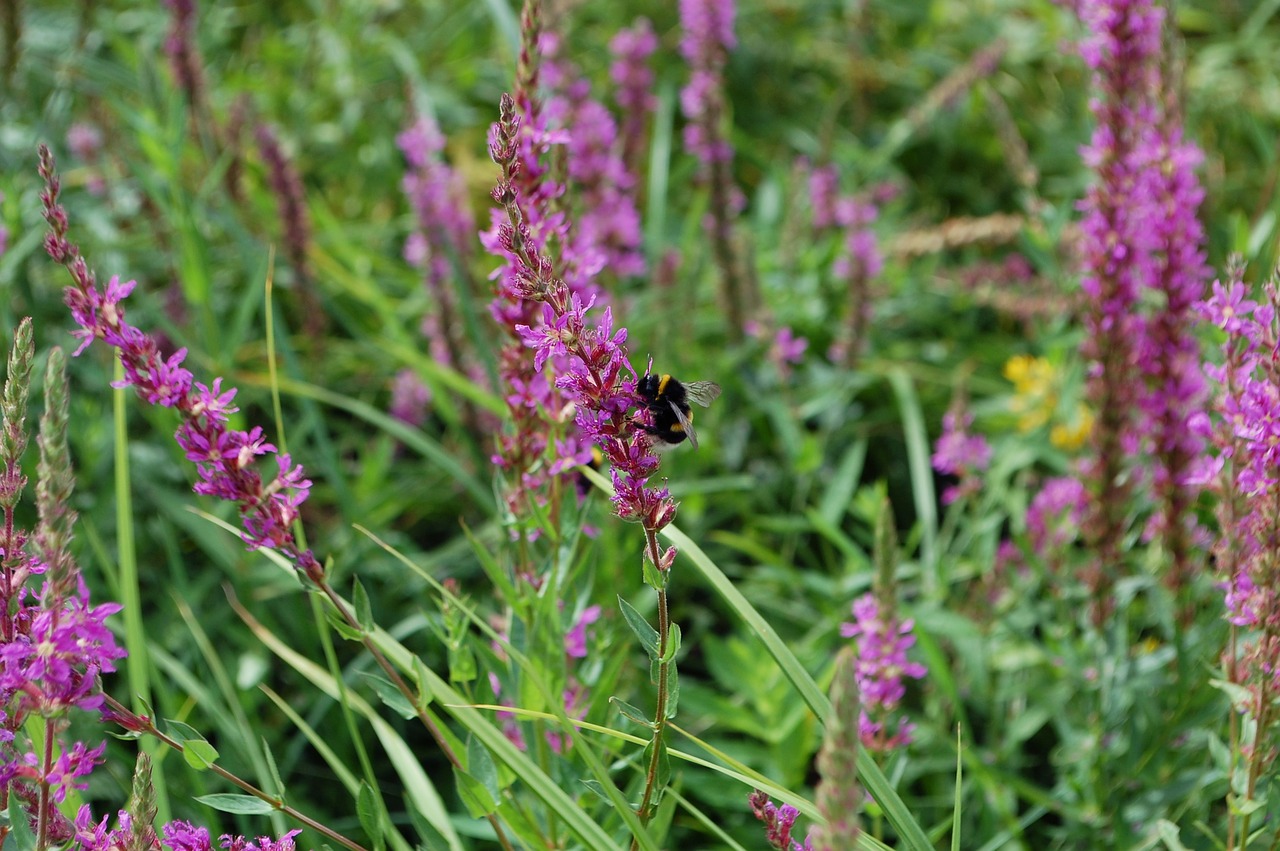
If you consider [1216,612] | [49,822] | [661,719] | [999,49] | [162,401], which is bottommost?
[1216,612]

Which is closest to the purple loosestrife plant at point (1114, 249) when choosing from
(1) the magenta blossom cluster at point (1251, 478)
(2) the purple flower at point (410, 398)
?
(1) the magenta blossom cluster at point (1251, 478)

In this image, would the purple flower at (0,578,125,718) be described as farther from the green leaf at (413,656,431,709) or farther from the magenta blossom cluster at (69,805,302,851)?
the green leaf at (413,656,431,709)

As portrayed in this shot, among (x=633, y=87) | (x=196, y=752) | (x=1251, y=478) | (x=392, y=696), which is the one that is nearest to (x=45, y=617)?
(x=196, y=752)

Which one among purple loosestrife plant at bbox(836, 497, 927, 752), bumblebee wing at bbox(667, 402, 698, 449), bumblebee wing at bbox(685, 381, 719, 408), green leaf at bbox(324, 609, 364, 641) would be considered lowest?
purple loosestrife plant at bbox(836, 497, 927, 752)

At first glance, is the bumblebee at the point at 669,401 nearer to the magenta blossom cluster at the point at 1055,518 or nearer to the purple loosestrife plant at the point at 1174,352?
the purple loosestrife plant at the point at 1174,352

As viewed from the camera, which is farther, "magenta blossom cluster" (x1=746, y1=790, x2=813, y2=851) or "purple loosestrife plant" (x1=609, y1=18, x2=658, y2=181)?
"purple loosestrife plant" (x1=609, y1=18, x2=658, y2=181)

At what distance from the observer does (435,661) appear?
2883 millimetres

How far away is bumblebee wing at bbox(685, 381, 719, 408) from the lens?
81.2 inches

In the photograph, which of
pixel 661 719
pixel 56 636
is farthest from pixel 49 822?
pixel 661 719

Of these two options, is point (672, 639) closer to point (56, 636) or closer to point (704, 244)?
point (56, 636)

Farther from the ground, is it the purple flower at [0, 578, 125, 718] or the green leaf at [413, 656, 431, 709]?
the purple flower at [0, 578, 125, 718]

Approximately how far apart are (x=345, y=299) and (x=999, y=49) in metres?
2.99

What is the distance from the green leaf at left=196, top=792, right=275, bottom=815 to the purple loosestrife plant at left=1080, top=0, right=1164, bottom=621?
203cm

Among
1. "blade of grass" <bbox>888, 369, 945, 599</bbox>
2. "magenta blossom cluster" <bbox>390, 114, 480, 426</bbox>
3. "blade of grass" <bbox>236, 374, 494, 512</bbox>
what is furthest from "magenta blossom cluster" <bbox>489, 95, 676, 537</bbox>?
"magenta blossom cluster" <bbox>390, 114, 480, 426</bbox>
